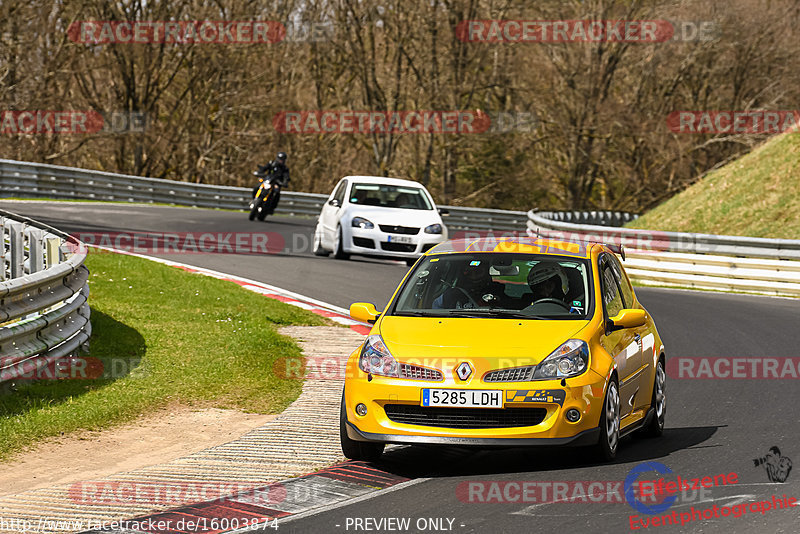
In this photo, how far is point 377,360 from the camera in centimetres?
765

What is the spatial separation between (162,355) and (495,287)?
438cm

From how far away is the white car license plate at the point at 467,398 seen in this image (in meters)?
7.24

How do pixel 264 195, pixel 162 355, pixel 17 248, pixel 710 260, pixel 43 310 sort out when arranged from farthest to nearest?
pixel 264 195
pixel 710 260
pixel 17 248
pixel 162 355
pixel 43 310

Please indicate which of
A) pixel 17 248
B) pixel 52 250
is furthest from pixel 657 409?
pixel 17 248

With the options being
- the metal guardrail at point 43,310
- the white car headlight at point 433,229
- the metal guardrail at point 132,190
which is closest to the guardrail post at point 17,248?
the metal guardrail at point 43,310

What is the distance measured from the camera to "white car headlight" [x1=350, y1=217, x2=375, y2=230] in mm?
20766

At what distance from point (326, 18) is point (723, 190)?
2341 centimetres

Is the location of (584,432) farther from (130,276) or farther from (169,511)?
(130,276)

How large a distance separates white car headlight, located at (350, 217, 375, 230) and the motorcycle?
24.0 feet

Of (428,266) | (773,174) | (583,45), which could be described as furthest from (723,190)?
(428,266)

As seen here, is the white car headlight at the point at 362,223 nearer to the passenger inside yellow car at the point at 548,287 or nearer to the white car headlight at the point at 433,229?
the white car headlight at the point at 433,229

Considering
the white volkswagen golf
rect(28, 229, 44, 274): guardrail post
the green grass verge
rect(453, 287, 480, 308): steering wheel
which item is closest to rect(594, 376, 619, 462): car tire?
rect(453, 287, 480, 308): steering wheel

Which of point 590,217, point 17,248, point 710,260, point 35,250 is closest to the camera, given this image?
point 35,250

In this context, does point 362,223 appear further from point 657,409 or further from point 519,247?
point 657,409
